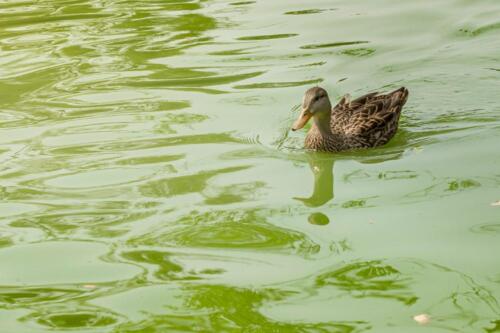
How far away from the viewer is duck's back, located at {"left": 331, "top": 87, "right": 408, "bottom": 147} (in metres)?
8.30

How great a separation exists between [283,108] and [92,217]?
2830 millimetres

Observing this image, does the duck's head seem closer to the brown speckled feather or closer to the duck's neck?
the duck's neck

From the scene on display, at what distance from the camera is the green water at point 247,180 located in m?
5.35

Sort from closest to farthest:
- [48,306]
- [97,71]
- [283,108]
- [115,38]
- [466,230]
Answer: [48,306] < [466,230] < [283,108] < [97,71] < [115,38]

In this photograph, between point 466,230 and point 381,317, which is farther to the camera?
point 466,230

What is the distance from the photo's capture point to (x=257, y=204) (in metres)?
6.72

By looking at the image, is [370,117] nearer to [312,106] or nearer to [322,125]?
[322,125]

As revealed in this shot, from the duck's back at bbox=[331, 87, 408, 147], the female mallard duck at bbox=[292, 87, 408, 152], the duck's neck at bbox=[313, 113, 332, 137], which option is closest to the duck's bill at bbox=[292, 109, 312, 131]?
the female mallard duck at bbox=[292, 87, 408, 152]

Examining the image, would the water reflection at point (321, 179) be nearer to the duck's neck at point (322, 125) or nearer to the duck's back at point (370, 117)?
the duck's neck at point (322, 125)

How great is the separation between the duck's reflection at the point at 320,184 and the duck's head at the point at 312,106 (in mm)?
270

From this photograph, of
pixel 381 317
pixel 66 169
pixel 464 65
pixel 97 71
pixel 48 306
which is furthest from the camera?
pixel 97 71

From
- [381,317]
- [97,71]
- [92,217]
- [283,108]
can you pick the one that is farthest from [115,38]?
[381,317]

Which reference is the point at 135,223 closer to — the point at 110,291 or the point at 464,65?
the point at 110,291

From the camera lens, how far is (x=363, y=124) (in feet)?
27.4
